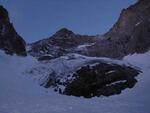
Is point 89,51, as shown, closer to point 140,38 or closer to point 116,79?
point 140,38

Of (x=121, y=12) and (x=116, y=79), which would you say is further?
(x=121, y=12)

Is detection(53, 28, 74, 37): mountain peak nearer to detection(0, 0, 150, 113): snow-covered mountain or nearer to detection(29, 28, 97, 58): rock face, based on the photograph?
detection(29, 28, 97, 58): rock face

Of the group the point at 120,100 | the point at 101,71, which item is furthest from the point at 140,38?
the point at 120,100

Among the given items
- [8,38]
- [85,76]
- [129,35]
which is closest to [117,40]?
[129,35]

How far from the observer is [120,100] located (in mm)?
20641

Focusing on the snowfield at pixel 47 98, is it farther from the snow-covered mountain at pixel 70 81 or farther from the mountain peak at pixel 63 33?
the mountain peak at pixel 63 33

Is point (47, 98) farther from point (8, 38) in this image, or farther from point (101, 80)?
point (8, 38)

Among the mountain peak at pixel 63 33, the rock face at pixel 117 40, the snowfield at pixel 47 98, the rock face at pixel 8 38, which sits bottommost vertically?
the snowfield at pixel 47 98

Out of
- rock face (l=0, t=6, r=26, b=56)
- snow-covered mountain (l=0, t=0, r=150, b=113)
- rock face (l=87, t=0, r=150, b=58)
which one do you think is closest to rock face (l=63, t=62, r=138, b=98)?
snow-covered mountain (l=0, t=0, r=150, b=113)

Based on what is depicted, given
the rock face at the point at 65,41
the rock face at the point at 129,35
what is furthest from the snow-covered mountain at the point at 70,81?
the rock face at the point at 65,41

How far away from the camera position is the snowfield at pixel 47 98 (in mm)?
16781

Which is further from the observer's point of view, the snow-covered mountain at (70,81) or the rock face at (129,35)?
the rock face at (129,35)

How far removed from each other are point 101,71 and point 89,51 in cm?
2539

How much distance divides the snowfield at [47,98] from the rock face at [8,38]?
221cm
